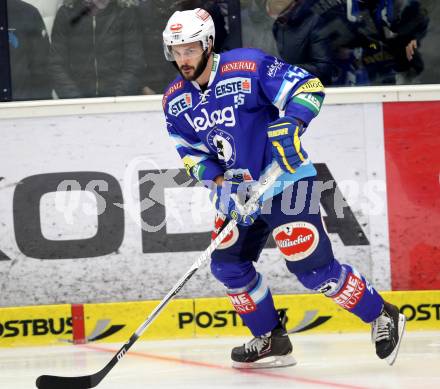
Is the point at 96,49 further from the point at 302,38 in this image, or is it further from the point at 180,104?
the point at 180,104

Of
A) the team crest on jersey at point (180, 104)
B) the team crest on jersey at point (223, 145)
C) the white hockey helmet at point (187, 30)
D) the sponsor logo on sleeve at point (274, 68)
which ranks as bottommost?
the team crest on jersey at point (223, 145)

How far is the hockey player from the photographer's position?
13.4 ft

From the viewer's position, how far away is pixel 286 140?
→ 12.8ft

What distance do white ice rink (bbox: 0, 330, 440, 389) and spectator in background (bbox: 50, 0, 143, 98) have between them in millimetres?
1364

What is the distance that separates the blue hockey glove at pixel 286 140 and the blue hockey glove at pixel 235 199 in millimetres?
269

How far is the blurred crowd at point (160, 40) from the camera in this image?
217 inches

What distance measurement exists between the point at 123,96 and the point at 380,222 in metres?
1.47

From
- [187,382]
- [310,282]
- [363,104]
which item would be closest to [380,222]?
[363,104]

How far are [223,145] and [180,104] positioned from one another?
239mm

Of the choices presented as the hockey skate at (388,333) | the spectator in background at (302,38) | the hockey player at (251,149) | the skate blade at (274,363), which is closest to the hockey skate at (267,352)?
the skate blade at (274,363)

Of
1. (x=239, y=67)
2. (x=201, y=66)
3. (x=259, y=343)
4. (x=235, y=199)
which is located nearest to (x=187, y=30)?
(x=201, y=66)

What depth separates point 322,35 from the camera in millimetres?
5512

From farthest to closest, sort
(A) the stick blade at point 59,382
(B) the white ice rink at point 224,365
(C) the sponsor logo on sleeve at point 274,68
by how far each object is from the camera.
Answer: (C) the sponsor logo on sleeve at point 274,68 → (B) the white ice rink at point 224,365 → (A) the stick blade at point 59,382

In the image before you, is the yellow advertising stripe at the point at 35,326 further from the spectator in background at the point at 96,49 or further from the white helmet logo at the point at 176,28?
the white helmet logo at the point at 176,28
